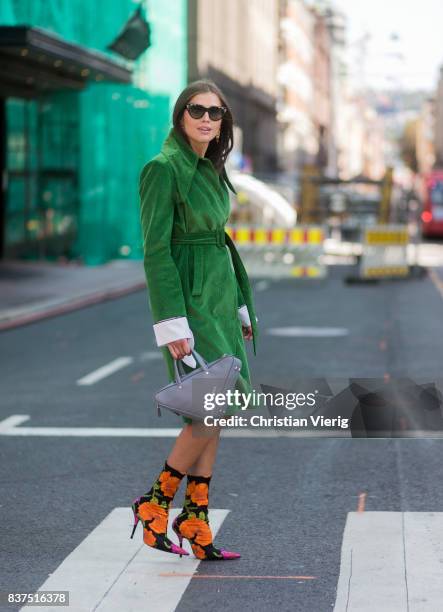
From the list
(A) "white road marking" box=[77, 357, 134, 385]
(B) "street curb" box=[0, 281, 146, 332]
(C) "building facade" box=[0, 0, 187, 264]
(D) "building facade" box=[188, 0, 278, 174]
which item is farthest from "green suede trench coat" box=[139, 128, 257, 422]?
(D) "building facade" box=[188, 0, 278, 174]

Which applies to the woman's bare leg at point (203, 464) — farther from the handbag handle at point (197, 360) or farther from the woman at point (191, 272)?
the handbag handle at point (197, 360)

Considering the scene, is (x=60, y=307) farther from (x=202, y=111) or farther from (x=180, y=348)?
(x=180, y=348)

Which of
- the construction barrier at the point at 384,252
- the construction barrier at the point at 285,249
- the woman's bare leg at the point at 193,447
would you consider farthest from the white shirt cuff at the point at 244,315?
the construction barrier at the point at 384,252

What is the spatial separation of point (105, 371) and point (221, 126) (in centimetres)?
690

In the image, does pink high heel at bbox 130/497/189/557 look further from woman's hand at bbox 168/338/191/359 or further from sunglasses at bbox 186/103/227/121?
sunglasses at bbox 186/103/227/121

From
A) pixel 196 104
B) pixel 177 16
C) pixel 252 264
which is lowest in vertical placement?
pixel 252 264

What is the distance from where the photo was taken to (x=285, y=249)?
86.2 feet

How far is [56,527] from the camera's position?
5.76 metres

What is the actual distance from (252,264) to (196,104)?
21.8 metres

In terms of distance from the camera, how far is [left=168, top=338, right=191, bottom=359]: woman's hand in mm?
4742

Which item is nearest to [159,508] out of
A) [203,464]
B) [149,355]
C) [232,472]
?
[203,464]

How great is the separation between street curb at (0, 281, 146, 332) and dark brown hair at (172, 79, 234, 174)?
1170 centimetres

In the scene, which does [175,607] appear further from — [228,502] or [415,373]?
[415,373]

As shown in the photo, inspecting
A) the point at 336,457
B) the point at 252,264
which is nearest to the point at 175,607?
the point at 336,457
